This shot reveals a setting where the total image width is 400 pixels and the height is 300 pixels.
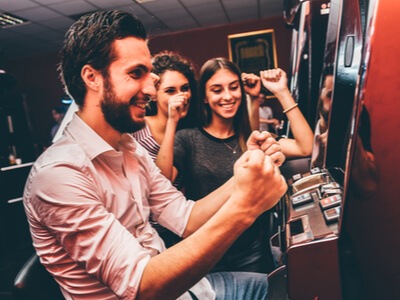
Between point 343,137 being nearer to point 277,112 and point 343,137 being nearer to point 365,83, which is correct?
point 365,83

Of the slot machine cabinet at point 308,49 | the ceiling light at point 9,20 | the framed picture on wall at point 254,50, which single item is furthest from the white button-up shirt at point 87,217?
the framed picture on wall at point 254,50

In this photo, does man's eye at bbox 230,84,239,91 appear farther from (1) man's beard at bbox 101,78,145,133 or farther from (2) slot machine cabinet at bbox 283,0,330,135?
(1) man's beard at bbox 101,78,145,133

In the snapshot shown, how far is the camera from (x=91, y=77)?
0.98 meters

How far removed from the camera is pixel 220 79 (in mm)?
1728

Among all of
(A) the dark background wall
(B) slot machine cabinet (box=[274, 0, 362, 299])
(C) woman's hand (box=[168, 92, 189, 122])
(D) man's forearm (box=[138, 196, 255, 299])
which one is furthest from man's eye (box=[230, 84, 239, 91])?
(A) the dark background wall

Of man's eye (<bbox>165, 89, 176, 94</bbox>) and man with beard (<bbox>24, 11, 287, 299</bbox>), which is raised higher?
man's eye (<bbox>165, 89, 176, 94</bbox>)

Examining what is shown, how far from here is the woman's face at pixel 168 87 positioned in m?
1.80

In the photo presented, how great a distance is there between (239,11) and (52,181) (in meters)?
6.05

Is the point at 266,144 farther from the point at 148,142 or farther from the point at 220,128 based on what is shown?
the point at 148,142

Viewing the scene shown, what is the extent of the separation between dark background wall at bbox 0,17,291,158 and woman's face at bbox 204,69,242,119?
5.45 metres

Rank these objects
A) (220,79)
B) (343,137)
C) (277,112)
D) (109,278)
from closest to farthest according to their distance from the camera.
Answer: (109,278), (343,137), (220,79), (277,112)

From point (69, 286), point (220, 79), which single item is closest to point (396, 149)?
point (69, 286)

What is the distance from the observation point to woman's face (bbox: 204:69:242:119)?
5.59 feet

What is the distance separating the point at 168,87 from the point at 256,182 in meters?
1.18
